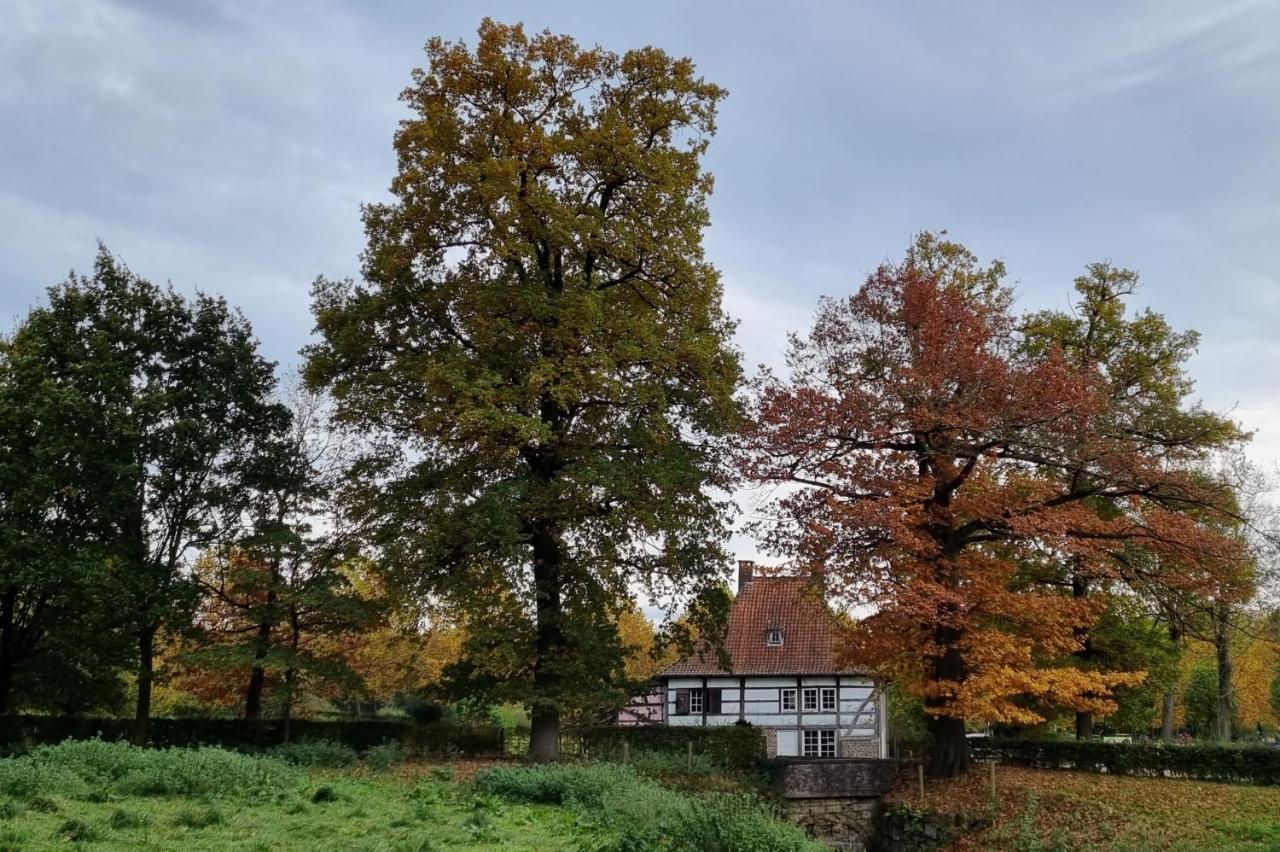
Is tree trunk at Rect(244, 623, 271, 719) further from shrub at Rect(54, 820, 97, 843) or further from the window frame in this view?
the window frame

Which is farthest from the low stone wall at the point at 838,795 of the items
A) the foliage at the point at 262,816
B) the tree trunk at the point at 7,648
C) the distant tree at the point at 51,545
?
the tree trunk at the point at 7,648

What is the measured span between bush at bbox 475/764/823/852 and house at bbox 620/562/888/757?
1734cm

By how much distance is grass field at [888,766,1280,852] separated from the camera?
56.7ft

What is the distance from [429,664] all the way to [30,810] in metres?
31.3

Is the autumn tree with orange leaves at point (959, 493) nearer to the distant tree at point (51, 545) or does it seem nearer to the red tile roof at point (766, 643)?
the red tile roof at point (766, 643)

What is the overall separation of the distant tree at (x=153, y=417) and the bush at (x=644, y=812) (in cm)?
1300

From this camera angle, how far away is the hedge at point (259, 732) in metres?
24.9

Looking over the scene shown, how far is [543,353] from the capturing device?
2141 cm

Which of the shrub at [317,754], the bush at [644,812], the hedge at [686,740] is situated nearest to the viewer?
the bush at [644,812]

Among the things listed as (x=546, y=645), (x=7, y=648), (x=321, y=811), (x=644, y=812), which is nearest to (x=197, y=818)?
(x=321, y=811)

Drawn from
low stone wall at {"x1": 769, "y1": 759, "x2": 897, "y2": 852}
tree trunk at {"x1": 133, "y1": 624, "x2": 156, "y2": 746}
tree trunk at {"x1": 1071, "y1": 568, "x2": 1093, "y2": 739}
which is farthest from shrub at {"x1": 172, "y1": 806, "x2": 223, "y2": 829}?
tree trunk at {"x1": 1071, "y1": 568, "x2": 1093, "y2": 739}

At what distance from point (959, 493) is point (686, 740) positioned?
9893 mm

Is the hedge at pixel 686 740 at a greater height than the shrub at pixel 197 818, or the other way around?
the shrub at pixel 197 818

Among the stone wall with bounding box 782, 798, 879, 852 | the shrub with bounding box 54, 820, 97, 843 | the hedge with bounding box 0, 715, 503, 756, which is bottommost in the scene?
the stone wall with bounding box 782, 798, 879, 852
